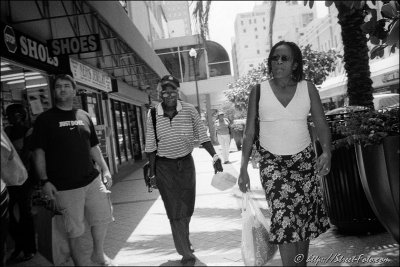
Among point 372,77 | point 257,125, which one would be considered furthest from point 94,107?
point 372,77

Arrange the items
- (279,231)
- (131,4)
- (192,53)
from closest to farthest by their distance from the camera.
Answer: (279,231) → (131,4) → (192,53)

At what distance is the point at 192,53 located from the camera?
2120 cm

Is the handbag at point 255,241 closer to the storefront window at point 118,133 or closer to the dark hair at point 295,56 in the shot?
the dark hair at point 295,56

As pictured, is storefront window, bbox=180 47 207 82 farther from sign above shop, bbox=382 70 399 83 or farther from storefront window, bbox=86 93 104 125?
storefront window, bbox=86 93 104 125

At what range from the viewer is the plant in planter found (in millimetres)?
3221

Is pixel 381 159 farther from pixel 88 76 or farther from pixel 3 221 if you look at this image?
pixel 88 76

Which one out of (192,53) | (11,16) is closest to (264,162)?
(11,16)

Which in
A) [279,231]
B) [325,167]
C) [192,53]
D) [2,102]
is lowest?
[279,231]

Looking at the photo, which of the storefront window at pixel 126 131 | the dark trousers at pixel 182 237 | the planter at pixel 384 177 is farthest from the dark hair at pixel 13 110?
the storefront window at pixel 126 131

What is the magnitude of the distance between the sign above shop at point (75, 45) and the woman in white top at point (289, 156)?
15.2 feet

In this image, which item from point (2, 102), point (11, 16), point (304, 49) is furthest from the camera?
point (304, 49)

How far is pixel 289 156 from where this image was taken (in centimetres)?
299

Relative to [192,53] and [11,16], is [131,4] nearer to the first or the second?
[192,53]

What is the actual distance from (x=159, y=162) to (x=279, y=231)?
56.8 inches
